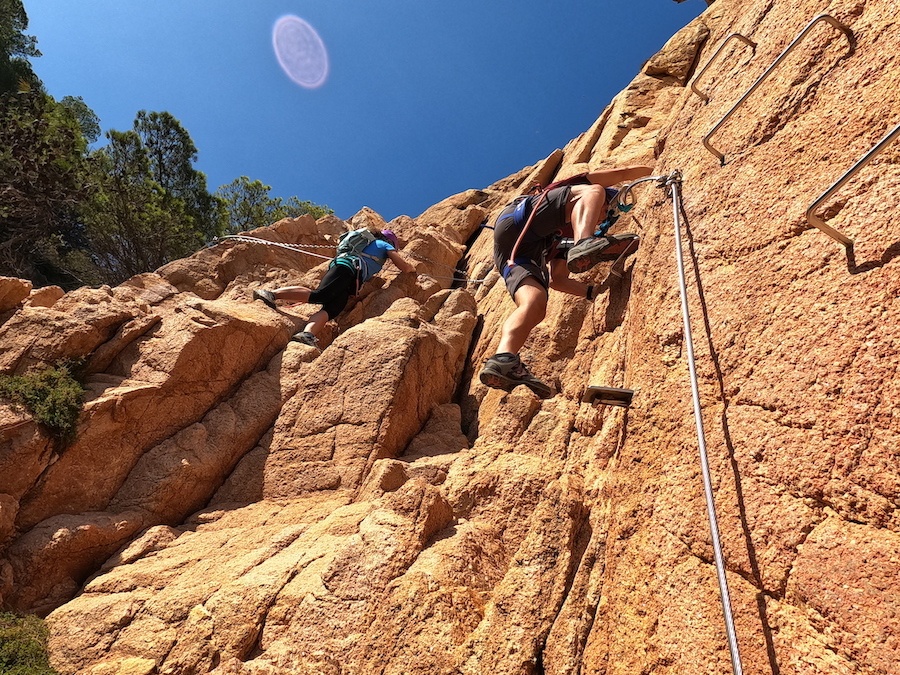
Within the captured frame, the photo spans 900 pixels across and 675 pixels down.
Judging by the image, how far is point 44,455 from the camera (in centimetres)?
580

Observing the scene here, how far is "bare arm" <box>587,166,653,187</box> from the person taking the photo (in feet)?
17.0

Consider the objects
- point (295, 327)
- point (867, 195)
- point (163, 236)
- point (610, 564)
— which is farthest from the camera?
point (163, 236)

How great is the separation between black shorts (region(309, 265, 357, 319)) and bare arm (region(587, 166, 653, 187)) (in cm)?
490

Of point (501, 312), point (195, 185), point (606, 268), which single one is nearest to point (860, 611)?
point (606, 268)

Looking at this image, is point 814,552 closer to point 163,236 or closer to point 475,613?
point 475,613

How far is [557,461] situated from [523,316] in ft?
4.38

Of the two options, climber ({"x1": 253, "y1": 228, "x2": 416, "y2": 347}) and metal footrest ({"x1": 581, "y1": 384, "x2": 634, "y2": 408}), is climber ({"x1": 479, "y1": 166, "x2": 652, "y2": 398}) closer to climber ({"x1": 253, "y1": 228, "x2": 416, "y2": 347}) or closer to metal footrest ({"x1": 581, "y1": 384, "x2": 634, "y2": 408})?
metal footrest ({"x1": 581, "y1": 384, "x2": 634, "y2": 408})

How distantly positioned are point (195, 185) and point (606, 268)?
20.9m

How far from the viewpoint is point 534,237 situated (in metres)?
5.20

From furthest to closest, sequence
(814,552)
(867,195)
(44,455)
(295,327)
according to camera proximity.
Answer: (295,327) < (44,455) < (867,195) < (814,552)

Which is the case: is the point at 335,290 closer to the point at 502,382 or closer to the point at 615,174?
the point at 615,174

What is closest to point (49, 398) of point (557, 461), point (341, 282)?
point (341, 282)

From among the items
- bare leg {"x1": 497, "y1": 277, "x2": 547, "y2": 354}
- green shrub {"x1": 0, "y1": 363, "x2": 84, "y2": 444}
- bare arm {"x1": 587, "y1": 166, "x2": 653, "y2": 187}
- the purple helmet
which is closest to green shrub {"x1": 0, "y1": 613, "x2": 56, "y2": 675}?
green shrub {"x1": 0, "y1": 363, "x2": 84, "y2": 444}

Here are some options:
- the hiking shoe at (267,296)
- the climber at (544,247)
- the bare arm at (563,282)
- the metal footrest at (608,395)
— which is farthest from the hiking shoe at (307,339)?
the metal footrest at (608,395)
